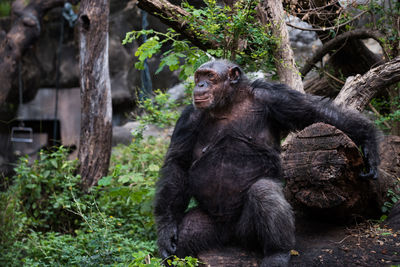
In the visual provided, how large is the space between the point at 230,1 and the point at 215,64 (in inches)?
77.1

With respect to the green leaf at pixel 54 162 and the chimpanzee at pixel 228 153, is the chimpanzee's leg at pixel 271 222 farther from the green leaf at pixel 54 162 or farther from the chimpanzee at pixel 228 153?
the green leaf at pixel 54 162

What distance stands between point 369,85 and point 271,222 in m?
2.63

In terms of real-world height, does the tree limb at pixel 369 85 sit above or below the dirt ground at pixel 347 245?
above

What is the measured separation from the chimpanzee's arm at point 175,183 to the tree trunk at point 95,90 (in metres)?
3.81

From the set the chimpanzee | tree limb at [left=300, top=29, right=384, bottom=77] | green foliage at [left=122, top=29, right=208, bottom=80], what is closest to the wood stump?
the chimpanzee

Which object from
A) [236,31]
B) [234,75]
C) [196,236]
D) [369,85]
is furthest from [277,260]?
[236,31]

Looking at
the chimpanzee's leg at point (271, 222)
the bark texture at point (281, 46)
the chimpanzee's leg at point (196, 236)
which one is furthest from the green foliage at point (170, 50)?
the chimpanzee's leg at point (271, 222)

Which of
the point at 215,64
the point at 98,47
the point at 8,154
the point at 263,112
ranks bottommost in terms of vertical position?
the point at 8,154

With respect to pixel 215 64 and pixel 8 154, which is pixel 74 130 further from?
pixel 215 64

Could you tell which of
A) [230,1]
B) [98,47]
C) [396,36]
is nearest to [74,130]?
[98,47]

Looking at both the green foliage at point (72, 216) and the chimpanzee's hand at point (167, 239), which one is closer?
the chimpanzee's hand at point (167, 239)

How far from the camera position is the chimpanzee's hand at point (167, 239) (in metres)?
4.31

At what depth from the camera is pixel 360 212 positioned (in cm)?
444

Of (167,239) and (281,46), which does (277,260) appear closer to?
(167,239)
